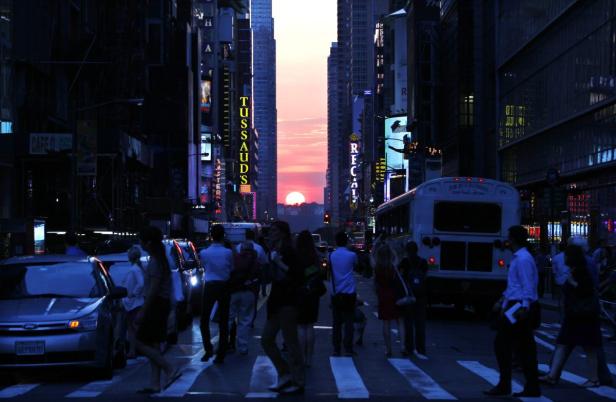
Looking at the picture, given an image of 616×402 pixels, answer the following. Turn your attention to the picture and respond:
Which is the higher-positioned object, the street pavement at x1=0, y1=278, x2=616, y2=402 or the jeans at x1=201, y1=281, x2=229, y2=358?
the jeans at x1=201, y1=281, x2=229, y2=358

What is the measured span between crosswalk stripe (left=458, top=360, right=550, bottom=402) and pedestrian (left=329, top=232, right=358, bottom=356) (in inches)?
71.1

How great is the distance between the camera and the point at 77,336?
42.0 feet

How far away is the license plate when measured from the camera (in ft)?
41.3

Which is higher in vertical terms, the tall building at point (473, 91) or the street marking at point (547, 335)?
the tall building at point (473, 91)

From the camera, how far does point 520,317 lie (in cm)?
1139

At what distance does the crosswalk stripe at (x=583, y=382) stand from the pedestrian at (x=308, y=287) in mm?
3453

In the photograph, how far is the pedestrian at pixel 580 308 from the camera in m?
12.4

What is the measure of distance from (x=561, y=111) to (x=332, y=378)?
40566mm

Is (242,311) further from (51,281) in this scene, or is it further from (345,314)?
(51,281)

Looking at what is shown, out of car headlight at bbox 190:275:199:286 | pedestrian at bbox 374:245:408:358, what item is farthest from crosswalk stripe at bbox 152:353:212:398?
car headlight at bbox 190:275:199:286

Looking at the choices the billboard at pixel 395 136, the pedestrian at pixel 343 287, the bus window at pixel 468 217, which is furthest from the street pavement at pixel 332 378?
the billboard at pixel 395 136

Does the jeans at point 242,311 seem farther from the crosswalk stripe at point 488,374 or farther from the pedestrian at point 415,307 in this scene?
the crosswalk stripe at point 488,374

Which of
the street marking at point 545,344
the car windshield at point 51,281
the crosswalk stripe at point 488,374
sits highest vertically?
the car windshield at point 51,281

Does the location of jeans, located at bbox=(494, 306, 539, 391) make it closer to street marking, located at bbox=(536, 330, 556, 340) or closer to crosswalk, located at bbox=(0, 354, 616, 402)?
crosswalk, located at bbox=(0, 354, 616, 402)
